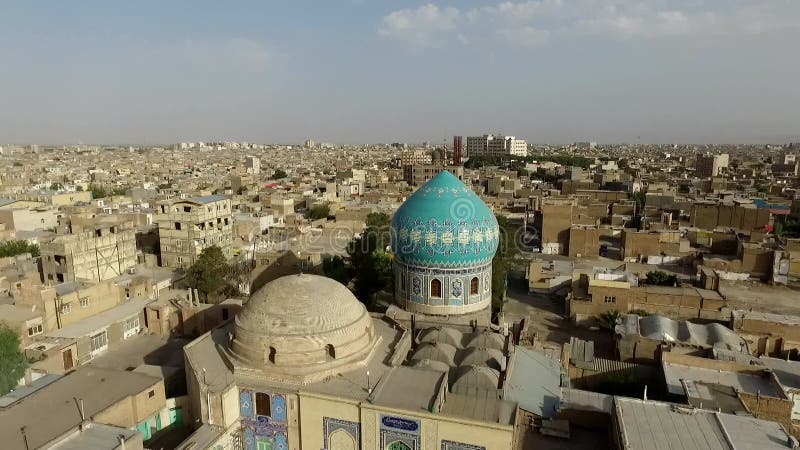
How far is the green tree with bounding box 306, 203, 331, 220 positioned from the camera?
43.1 m

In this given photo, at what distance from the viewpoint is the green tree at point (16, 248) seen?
28.7 meters

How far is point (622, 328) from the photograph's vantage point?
18969mm

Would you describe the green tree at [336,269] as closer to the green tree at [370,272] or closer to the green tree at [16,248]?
the green tree at [370,272]

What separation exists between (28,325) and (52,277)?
915 centimetres

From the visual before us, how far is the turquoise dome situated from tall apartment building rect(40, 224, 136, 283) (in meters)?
17.9

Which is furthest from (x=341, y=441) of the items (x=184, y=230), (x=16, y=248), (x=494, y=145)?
(x=494, y=145)

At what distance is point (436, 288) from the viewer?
17.2 metres

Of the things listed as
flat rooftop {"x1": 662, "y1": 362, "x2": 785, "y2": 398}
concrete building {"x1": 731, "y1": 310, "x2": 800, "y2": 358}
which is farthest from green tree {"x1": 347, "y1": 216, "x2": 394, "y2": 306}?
concrete building {"x1": 731, "y1": 310, "x2": 800, "y2": 358}

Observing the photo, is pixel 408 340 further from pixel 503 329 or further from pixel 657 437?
pixel 657 437

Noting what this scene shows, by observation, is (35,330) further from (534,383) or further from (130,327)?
(534,383)

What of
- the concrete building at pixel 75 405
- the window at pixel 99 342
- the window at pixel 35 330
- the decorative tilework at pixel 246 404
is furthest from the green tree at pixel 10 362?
the decorative tilework at pixel 246 404

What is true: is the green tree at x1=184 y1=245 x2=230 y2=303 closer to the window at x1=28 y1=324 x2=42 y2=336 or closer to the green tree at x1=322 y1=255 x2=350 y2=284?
the green tree at x1=322 y1=255 x2=350 y2=284

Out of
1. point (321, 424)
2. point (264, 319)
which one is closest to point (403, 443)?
point (321, 424)

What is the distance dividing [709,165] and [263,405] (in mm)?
99051
